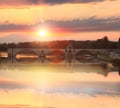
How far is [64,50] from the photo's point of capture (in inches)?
3706

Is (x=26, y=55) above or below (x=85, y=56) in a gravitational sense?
below

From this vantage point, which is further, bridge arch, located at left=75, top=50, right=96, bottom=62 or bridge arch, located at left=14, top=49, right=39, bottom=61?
bridge arch, located at left=75, top=50, right=96, bottom=62

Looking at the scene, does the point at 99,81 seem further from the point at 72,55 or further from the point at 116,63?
the point at 72,55

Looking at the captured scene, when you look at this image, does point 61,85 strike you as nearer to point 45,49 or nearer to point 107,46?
point 45,49

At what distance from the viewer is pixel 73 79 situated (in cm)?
4578

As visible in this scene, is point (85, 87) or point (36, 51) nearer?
point (85, 87)

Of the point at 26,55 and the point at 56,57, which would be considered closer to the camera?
the point at 56,57

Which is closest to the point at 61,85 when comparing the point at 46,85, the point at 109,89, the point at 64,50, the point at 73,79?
the point at 46,85

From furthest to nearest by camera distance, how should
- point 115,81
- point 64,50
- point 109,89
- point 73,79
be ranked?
point 64,50
point 73,79
point 115,81
point 109,89

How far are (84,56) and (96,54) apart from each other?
74.1 feet

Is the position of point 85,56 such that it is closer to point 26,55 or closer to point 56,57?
point 56,57

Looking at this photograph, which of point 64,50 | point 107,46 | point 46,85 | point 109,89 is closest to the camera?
point 109,89

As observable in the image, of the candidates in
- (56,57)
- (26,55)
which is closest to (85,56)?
(56,57)

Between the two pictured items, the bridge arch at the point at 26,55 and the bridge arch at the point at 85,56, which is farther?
the bridge arch at the point at 85,56
